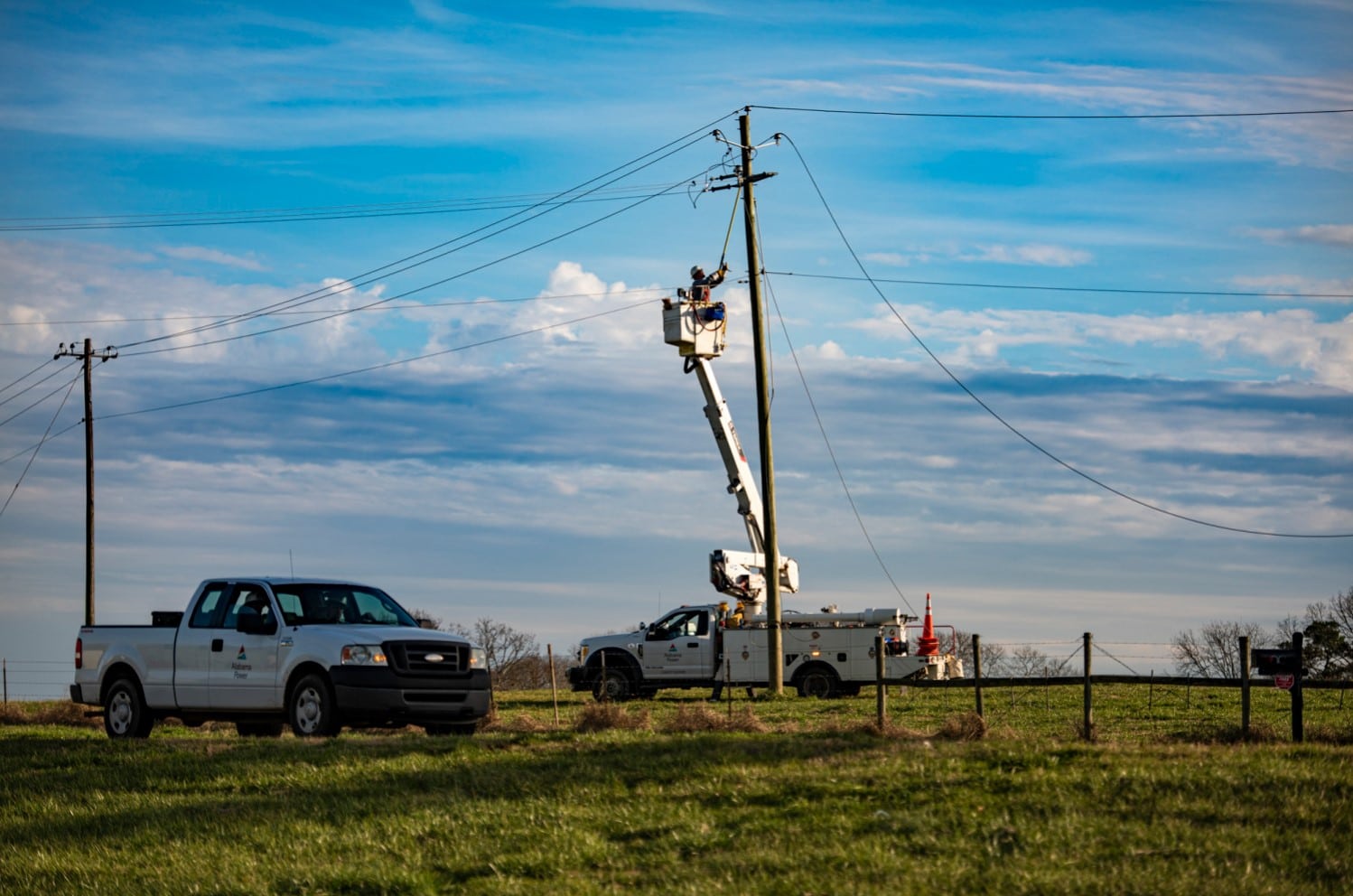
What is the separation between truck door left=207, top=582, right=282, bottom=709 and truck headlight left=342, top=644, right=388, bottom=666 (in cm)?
123

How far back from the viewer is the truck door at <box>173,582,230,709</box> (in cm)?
1886

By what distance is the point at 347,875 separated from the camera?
36.9 ft

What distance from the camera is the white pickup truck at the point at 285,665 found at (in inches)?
687

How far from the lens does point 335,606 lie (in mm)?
18844

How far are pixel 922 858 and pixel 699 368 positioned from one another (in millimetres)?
20748

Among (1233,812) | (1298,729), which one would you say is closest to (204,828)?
(1233,812)

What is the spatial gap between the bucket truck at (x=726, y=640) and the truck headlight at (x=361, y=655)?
12.5 metres

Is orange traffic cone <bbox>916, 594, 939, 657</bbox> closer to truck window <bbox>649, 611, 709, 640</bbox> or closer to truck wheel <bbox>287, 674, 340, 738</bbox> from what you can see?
truck window <bbox>649, 611, 709, 640</bbox>

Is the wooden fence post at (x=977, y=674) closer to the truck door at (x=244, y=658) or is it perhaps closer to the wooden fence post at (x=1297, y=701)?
the wooden fence post at (x=1297, y=701)

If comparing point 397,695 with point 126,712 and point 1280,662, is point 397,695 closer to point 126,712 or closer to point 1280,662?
point 126,712

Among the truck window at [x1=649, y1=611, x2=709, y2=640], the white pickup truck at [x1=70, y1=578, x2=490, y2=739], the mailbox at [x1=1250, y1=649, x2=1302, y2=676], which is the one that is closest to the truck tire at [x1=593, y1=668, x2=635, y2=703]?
the truck window at [x1=649, y1=611, x2=709, y2=640]

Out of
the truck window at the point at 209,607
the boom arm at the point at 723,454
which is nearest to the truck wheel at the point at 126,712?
the truck window at the point at 209,607

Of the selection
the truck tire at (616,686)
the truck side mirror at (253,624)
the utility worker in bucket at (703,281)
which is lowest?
the truck tire at (616,686)

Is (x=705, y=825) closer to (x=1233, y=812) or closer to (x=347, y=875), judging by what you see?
(x=347, y=875)
